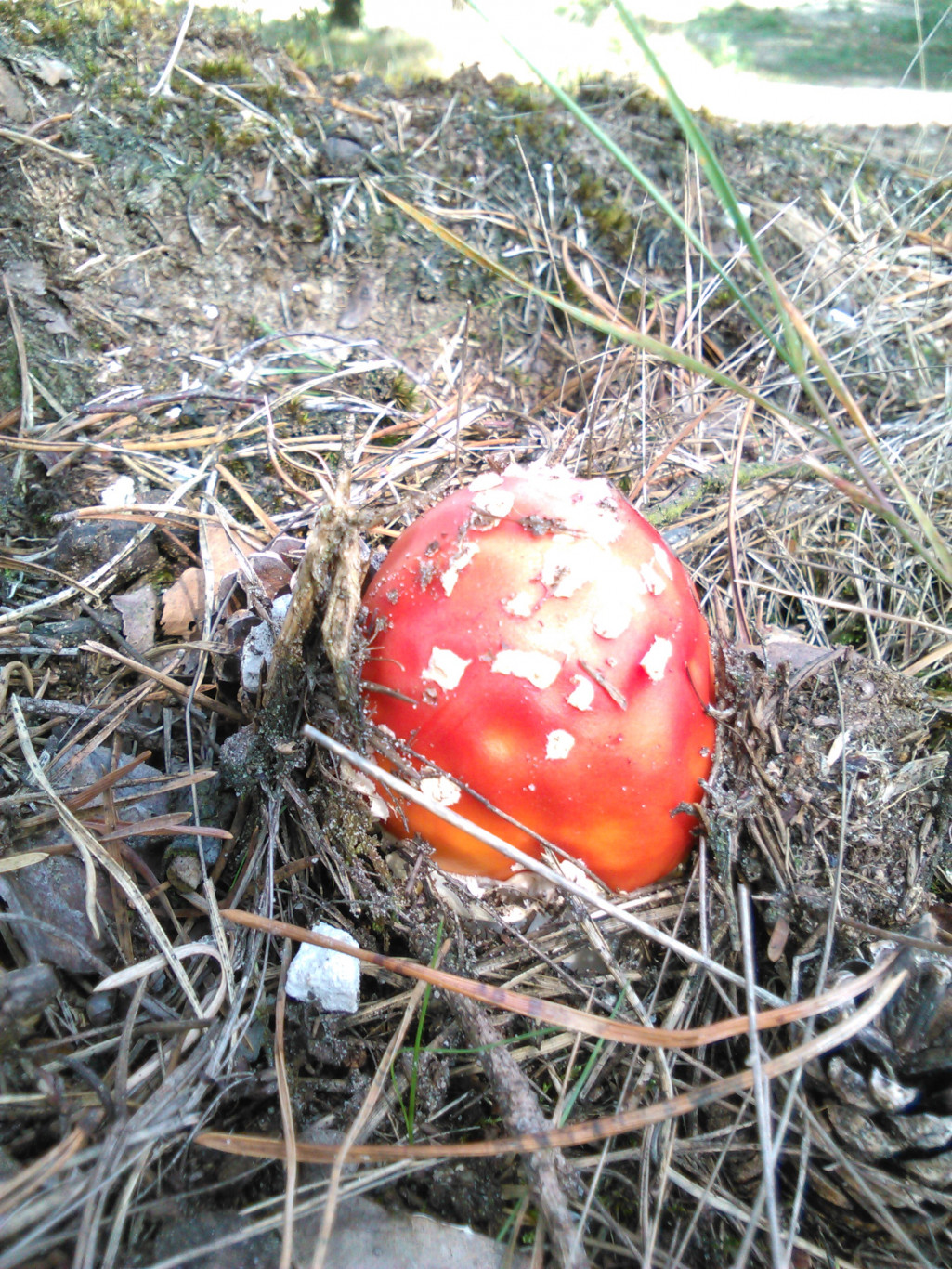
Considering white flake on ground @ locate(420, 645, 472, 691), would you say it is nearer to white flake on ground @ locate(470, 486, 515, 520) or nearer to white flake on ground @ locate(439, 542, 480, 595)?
white flake on ground @ locate(439, 542, 480, 595)

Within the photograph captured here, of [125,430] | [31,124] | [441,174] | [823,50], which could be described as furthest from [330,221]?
[823,50]

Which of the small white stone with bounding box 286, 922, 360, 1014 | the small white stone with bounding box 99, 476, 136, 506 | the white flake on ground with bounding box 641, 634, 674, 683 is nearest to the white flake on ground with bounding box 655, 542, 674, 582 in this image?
the white flake on ground with bounding box 641, 634, 674, 683

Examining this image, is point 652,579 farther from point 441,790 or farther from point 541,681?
point 441,790

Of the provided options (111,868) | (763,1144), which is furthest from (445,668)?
(763,1144)

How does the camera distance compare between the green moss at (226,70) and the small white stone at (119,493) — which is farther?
the green moss at (226,70)

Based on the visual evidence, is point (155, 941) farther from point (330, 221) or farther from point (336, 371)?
point (330, 221)

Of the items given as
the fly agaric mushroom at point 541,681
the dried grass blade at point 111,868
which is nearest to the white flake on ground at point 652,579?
the fly agaric mushroom at point 541,681

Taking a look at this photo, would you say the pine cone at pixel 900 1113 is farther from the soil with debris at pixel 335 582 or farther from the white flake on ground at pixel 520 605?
the white flake on ground at pixel 520 605
